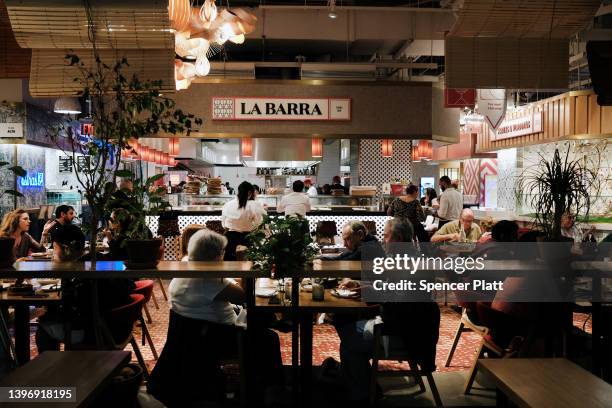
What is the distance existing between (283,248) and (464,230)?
4.00 m

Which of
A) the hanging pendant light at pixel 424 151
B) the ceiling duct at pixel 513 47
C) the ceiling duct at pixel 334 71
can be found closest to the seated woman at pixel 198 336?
the ceiling duct at pixel 513 47

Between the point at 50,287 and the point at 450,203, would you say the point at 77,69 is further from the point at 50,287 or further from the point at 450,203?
the point at 450,203

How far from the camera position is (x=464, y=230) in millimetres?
6562

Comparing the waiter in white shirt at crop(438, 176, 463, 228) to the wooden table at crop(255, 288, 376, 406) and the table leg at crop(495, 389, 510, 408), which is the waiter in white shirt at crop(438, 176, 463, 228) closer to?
the wooden table at crop(255, 288, 376, 406)

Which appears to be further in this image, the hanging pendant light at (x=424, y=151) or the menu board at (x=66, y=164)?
the hanging pendant light at (x=424, y=151)

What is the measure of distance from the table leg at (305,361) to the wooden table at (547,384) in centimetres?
118

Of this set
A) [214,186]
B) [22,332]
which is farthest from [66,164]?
[214,186]

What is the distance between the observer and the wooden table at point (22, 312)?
380 centimetres

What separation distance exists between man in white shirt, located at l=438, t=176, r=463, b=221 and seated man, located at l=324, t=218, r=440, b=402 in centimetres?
546

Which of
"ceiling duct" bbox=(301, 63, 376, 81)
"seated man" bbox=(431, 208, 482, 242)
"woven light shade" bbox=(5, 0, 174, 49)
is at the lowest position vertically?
"seated man" bbox=(431, 208, 482, 242)

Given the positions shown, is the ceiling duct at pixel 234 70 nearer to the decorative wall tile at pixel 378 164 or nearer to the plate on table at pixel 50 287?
the decorative wall tile at pixel 378 164

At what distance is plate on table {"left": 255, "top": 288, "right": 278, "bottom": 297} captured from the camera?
12.3 feet

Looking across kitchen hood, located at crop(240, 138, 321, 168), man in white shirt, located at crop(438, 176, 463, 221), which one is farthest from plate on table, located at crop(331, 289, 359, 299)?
kitchen hood, located at crop(240, 138, 321, 168)

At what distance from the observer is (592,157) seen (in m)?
10.0
